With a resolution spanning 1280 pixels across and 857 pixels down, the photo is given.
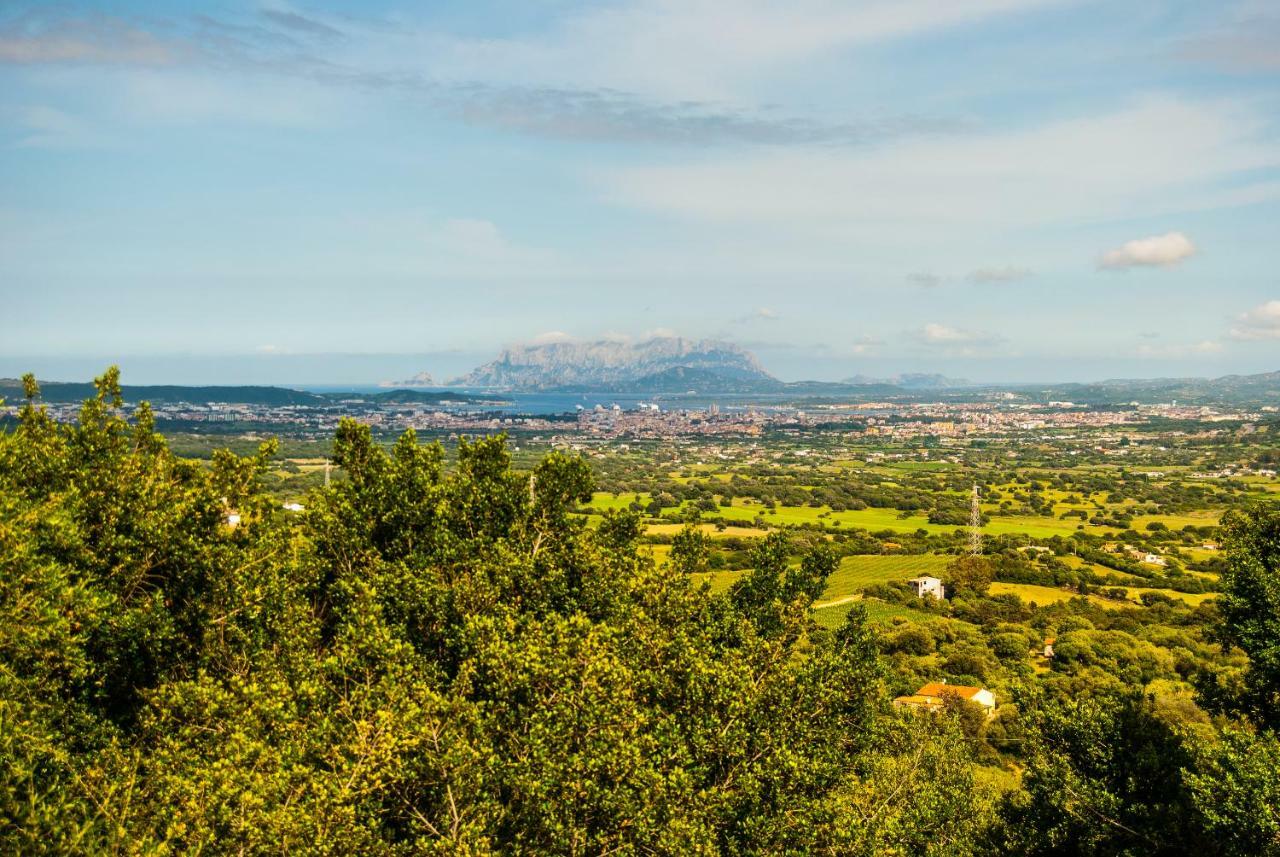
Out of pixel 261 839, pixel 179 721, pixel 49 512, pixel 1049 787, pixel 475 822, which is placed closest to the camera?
pixel 261 839

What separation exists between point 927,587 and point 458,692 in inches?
2488

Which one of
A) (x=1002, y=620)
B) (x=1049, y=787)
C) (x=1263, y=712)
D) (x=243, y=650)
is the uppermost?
(x=243, y=650)

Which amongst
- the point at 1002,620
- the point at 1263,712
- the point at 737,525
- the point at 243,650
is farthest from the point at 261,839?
the point at 737,525

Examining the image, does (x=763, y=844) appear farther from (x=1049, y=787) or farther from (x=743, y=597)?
(x=1049, y=787)

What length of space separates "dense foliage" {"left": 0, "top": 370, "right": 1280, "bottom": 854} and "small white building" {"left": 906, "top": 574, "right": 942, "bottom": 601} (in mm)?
46613

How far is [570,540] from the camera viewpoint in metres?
19.3

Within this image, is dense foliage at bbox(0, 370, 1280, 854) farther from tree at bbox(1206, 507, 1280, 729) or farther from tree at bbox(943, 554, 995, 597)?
tree at bbox(943, 554, 995, 597)

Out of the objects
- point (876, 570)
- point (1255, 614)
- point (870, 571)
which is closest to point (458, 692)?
point (1255, 614)

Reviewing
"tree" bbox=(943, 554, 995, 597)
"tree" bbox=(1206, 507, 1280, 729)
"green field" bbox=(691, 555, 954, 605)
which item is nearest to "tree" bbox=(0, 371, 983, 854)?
"tree" bbox=(1206, 507, 1280, 729)

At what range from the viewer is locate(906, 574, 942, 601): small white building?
221 feet

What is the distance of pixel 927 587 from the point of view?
68.1 metres

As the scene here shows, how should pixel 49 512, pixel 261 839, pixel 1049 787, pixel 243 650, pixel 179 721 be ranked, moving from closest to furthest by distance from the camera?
pixel 261 839 < pixel 179 721 < pixel 49 512 < pixel 243 650 < pixel 1049 787

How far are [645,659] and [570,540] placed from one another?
5219 mm

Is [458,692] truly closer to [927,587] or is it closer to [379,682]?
[379,682]
